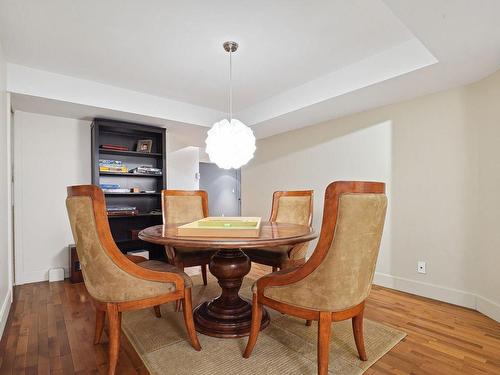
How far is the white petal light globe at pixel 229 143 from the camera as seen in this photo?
7.77 ft

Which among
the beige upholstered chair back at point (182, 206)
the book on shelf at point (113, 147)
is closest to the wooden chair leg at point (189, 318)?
the beige upholstered chair back at point (182, 206)

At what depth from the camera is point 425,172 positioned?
2.74 meters

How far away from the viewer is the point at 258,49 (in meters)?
2.38

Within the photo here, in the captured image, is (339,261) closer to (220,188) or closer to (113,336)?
(113,336)

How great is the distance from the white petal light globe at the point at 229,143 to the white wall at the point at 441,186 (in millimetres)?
1570

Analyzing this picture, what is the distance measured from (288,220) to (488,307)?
5.72 feet

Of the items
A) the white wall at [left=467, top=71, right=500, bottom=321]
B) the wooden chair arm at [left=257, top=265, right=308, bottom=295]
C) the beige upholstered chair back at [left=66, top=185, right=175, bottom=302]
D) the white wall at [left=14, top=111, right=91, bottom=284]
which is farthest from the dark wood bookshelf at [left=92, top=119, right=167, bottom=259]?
the white wall at [left=467, top=71, right=500, bottom=321]

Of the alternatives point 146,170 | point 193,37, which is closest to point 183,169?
point 146,170

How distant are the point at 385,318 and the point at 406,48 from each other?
2.13 metres

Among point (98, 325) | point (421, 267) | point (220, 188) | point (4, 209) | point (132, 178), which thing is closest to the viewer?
point (98, 325)

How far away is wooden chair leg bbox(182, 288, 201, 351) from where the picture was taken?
5.42 ft

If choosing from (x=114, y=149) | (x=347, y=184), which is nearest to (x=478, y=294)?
(x=347, y=184)

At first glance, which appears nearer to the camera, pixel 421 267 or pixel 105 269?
pixel 105 269

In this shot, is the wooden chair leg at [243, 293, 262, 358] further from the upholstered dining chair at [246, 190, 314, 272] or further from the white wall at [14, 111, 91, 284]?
the white wall at [14, 111, 91, 284]
